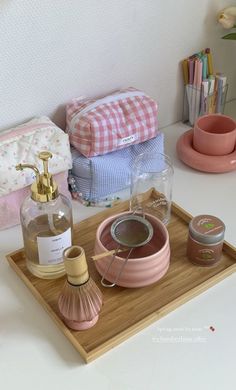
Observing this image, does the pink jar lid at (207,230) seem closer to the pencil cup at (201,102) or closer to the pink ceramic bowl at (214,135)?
the pink ceramic bowl at (214,135)

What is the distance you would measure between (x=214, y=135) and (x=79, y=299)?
476 millimetres

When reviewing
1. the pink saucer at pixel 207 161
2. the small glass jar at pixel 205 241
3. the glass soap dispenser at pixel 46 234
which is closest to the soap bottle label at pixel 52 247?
the glass soap dispenser at pixel 46 234

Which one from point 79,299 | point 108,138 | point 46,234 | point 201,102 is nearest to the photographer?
point 79,299

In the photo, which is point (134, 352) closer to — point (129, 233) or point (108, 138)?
point (129, 233)

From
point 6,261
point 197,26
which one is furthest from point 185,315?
point 197,26

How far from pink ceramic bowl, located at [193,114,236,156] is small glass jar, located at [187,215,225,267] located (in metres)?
0.25

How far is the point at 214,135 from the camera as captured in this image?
1.03 metres

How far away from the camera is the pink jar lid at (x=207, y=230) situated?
0.80m

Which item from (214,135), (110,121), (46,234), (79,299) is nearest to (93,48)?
(110,121)

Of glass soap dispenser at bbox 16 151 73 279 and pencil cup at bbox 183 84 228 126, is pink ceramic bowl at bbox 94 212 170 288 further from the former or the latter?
pencil cup at bbox 183 84 228 126

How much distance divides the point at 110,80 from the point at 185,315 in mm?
503

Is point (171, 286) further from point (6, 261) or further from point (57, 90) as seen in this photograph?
point (57, 90)

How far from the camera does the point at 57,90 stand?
0.98 metres

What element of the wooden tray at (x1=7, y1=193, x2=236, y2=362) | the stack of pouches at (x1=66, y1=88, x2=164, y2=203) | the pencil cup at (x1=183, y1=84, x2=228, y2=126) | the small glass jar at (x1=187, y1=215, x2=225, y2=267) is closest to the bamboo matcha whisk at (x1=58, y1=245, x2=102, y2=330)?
the wooden tray at (x1=7, y1=193, x2=236, y2=362)
